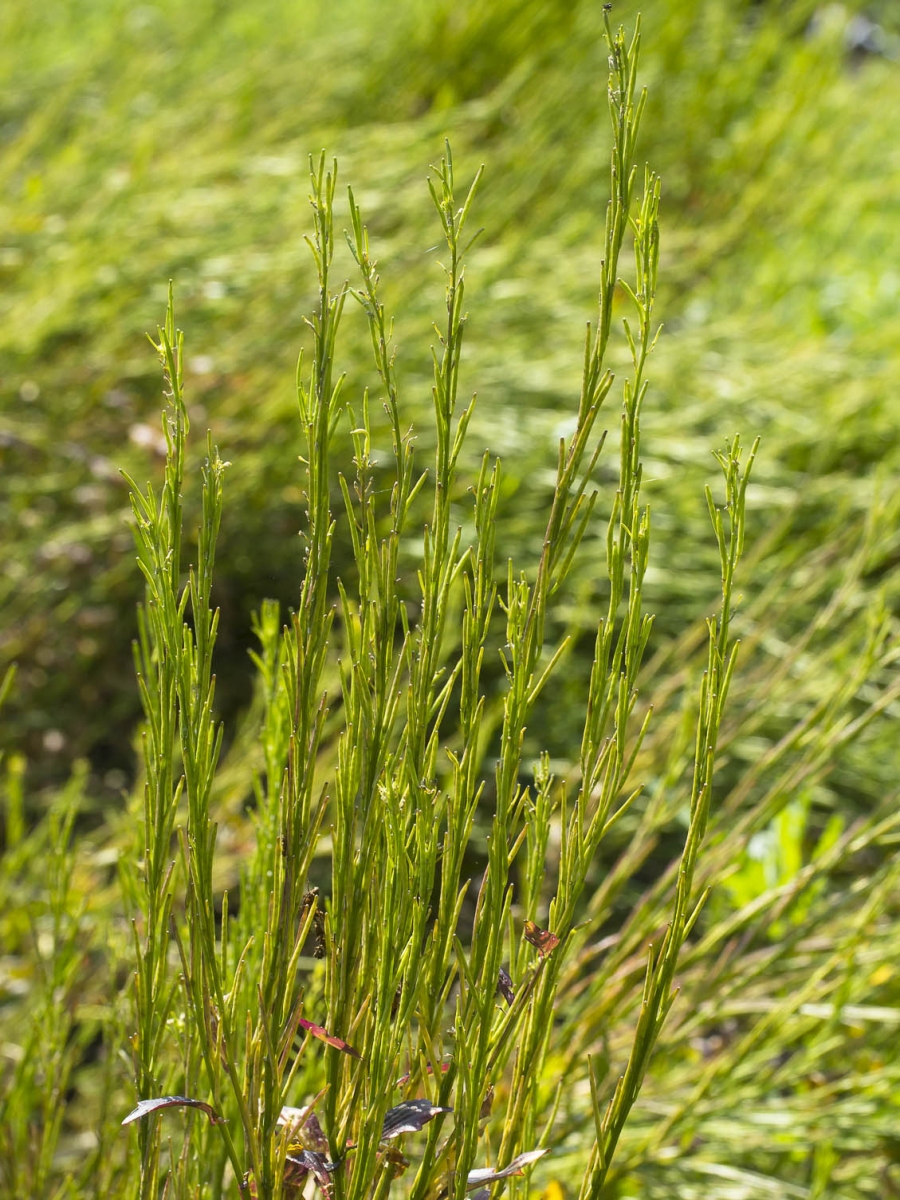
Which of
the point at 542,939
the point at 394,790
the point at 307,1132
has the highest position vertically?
the point at 394,790

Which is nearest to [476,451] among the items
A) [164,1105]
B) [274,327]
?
[274,327]

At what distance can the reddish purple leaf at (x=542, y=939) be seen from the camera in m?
0.77

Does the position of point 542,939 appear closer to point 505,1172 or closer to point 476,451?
point 505,1172

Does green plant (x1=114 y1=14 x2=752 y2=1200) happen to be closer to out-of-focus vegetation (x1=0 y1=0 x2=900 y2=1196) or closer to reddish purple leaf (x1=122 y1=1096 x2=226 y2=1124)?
reddish purple leaf (x1=122 y1=1096 x2=226 y2=1124)

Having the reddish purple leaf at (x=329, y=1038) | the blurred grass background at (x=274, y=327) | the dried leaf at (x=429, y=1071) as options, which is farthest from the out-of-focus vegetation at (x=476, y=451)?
the reddish purple leaf at (x=329, y=1038)

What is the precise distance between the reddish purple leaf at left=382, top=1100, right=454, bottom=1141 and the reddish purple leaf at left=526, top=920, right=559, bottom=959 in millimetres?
125

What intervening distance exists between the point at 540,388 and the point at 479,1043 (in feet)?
7.06

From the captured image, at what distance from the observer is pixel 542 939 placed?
0.77 meters

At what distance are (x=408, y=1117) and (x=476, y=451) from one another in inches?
84.2

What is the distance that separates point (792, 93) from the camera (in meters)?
4.56

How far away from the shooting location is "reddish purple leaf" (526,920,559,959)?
2.52ft

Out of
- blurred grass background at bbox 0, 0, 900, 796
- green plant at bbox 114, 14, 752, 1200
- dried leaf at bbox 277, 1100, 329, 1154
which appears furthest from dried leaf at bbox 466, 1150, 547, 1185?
blurred grass background at bbox 0, 0, 900, 796

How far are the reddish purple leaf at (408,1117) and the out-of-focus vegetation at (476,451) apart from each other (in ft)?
1.83

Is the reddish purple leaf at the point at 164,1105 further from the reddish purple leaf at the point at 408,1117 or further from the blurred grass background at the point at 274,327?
the blurred grass background at the point at 274,327
